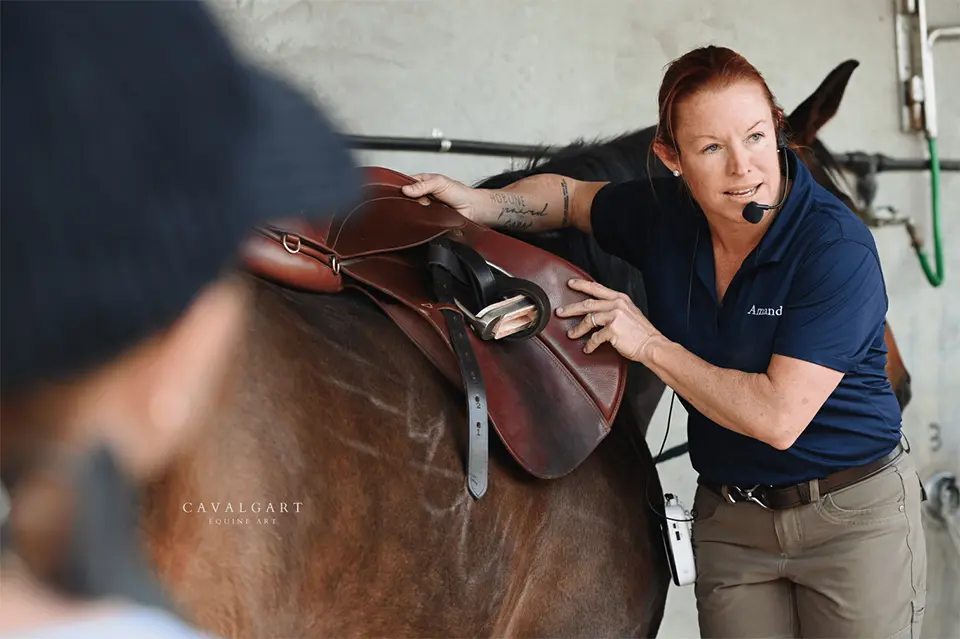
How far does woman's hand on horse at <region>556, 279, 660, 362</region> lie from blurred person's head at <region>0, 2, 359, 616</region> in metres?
1.09

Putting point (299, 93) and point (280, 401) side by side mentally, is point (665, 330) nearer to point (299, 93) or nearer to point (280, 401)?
point (280, 401)

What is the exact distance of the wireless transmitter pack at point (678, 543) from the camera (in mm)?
1548

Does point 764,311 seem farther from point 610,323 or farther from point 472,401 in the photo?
point 472,401

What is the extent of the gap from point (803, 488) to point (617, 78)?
1.73 m

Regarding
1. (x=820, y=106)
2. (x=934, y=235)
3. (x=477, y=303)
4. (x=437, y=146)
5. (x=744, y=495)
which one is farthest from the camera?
(x=934, y=235)

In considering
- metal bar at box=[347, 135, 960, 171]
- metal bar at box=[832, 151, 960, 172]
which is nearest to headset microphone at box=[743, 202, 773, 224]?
metal bar at box=[347, 135, 960, 171]

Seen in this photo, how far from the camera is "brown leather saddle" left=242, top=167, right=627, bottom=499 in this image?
1228mm

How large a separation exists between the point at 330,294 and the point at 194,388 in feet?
2.87

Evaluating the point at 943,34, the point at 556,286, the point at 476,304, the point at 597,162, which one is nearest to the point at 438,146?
the point at 597,162

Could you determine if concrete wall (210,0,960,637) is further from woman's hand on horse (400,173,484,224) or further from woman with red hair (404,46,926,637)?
woman with red hair (404,46,926,637)

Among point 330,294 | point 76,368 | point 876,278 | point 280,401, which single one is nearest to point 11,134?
point 76,368

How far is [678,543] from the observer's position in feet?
5.09

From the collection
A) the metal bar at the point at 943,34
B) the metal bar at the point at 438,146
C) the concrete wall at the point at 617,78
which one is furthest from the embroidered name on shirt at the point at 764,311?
the metal bar at the point at 943,34

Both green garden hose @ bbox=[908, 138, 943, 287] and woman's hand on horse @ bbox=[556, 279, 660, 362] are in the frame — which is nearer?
woman's hand on horse @ bbox=[556, 279, 660, 362]
